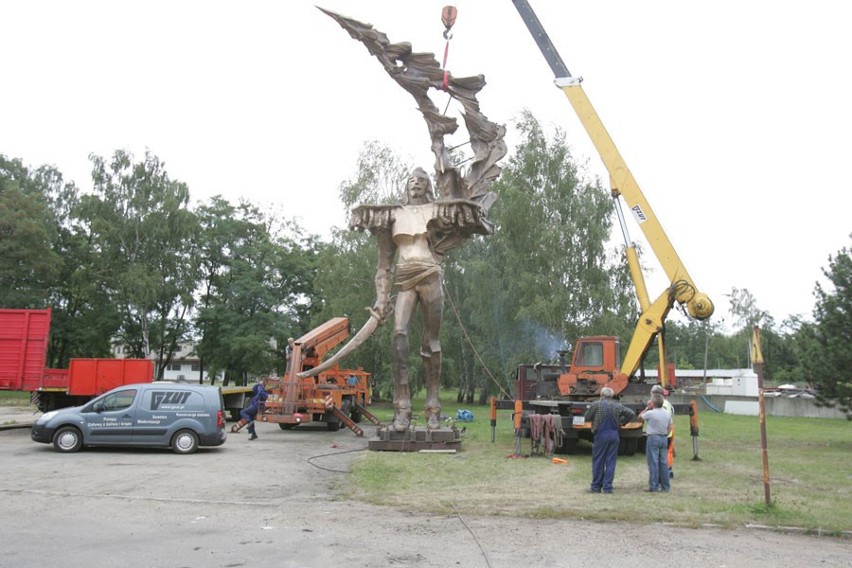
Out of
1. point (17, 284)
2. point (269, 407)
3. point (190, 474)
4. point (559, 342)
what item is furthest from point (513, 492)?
point (17, 284)

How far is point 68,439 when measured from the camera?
13.5m

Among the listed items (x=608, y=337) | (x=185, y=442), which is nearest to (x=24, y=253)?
(x=185, y=442)

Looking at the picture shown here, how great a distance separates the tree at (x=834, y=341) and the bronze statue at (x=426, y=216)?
29.3 ft

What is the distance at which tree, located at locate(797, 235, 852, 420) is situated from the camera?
53.9 feet

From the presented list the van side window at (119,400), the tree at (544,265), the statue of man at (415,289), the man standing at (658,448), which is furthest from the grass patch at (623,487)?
the tree at (544,265)

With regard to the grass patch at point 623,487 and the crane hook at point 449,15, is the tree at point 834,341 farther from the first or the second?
the crane hook at point 449,15

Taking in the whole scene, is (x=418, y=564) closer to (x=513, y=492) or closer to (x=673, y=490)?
(x=513, y=492)

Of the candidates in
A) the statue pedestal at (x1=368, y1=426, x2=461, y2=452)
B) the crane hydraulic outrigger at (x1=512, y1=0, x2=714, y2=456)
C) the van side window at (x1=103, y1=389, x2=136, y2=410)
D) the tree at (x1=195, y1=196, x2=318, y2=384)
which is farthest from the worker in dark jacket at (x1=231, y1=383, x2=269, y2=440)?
the tree at (x1=195, y1=196, x2=318, y2=384)

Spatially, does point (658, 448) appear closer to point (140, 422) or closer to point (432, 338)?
point (432, 338)

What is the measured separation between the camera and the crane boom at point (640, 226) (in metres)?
17.4

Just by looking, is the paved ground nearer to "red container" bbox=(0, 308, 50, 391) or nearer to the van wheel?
the van wheel

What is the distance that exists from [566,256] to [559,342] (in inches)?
147

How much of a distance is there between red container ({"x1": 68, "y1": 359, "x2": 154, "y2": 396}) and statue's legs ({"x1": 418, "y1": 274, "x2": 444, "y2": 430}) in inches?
339

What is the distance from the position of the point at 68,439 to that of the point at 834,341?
1705 cm
